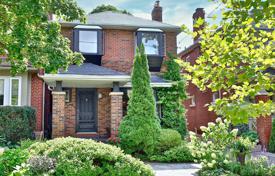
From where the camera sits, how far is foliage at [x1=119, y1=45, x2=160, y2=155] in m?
11.9

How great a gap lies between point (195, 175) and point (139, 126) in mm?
3606

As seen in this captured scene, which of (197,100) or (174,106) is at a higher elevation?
(197,100)

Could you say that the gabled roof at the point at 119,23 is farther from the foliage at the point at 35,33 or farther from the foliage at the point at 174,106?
the foliage at the point at 35,33

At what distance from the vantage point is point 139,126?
12.1 metres

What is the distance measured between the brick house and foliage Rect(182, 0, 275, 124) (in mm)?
10929

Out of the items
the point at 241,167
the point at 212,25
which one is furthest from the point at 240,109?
the point at 241,167

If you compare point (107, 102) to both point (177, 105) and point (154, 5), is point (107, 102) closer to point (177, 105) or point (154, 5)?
point (177, 105)

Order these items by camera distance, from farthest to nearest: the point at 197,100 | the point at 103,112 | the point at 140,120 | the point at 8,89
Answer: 1. the point at 197,100
2. the point at 103,112
3. the point at 8,89
4. the point at 140,120

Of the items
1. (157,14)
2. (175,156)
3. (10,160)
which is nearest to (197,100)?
(157,14)

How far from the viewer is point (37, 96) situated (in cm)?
1623

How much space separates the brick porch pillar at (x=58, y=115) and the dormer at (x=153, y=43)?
614cm

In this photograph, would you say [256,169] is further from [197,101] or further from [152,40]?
[197,101]

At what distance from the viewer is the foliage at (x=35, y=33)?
26.1ft

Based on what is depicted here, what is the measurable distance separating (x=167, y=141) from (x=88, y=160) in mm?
6110
